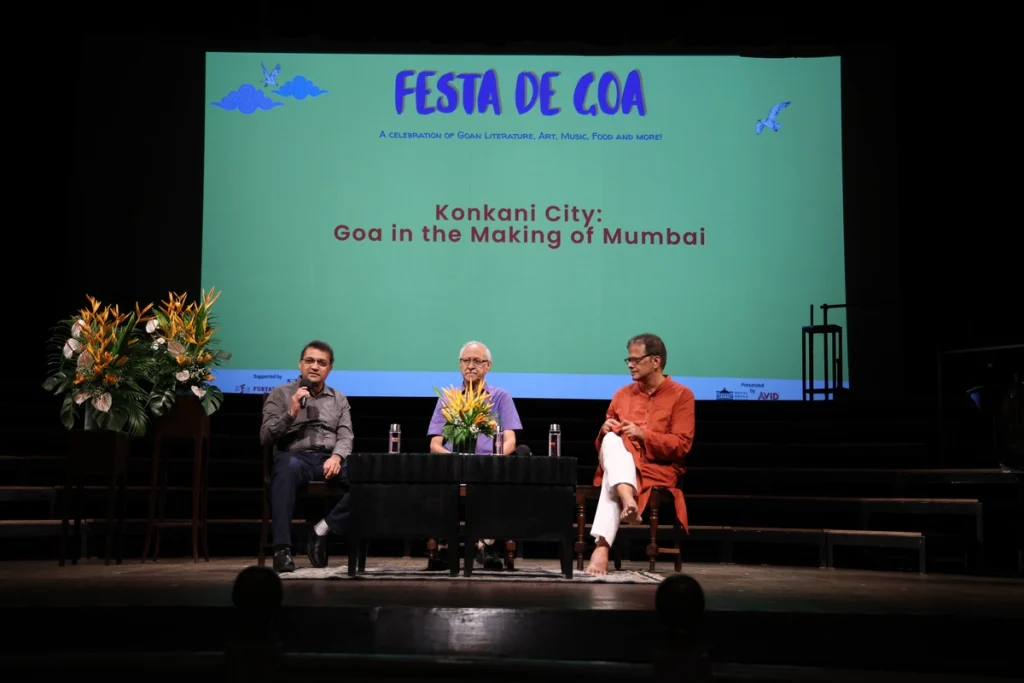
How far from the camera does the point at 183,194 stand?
7.71 meters

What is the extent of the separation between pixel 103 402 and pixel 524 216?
10.1ft

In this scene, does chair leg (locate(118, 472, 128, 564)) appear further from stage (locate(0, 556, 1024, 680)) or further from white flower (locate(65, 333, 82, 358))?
stage (locate(0, 556, 1024, 680))

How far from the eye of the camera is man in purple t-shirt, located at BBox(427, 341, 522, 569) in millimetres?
5160

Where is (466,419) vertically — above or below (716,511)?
above

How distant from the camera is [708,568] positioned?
223 inches

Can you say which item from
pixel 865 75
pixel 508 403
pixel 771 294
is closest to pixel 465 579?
pixel 508 403

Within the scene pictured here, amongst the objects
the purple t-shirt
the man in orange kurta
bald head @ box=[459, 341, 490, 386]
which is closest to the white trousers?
the man in orange kurta

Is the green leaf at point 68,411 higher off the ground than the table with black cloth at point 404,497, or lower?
higher

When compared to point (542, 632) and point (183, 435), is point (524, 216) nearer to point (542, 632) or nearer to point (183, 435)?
point (183, 435)

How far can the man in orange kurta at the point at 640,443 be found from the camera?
488 cm

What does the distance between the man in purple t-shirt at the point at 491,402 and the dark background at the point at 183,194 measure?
2.25 metres

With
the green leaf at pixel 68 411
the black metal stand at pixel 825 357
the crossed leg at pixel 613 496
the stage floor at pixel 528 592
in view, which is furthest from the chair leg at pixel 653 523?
the green leaf at pixel 68 411

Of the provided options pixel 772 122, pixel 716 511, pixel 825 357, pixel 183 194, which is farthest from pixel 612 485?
pixel 183 194

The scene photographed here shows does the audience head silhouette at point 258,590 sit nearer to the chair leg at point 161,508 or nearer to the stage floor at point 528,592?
the stage floor at point 528,592
